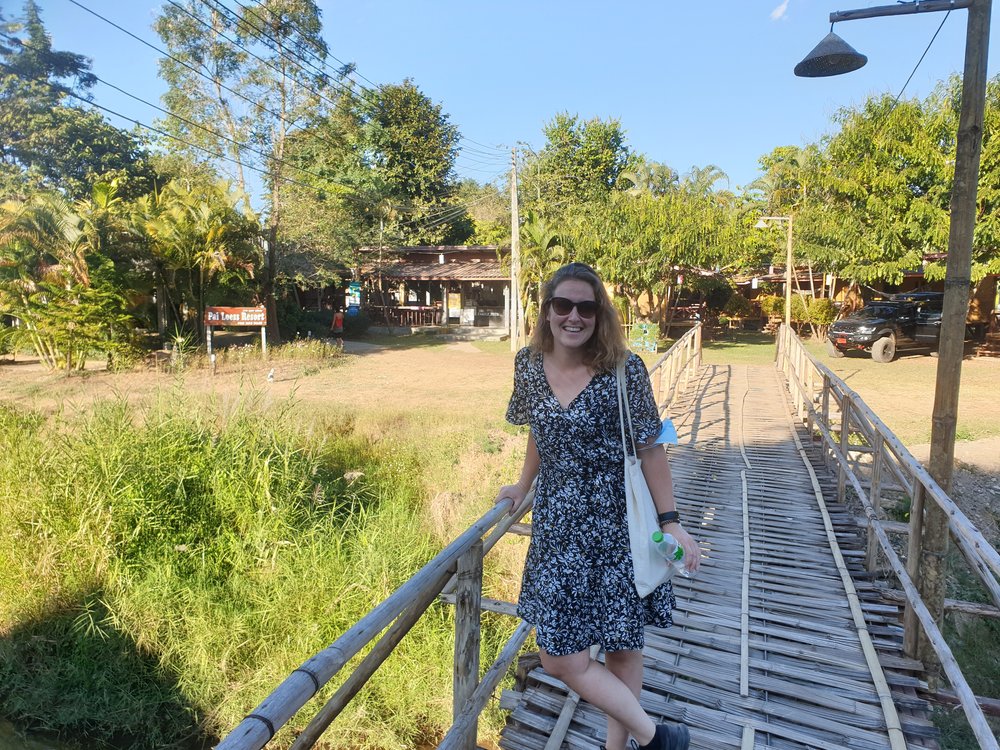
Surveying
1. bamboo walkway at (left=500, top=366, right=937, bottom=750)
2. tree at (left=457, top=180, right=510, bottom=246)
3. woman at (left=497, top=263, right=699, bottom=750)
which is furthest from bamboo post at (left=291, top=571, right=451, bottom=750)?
tree at (left=457, top=180, right=510, bottom=246)

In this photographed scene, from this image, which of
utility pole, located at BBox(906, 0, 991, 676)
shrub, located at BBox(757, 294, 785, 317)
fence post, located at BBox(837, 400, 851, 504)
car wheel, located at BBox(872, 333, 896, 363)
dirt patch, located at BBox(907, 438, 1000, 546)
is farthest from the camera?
shrub, located at BBox(757, 294, 785, 317)

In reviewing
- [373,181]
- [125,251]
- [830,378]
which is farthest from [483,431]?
[373,181]

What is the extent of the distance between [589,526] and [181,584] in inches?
198

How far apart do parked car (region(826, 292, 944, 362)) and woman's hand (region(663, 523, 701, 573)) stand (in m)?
17.3

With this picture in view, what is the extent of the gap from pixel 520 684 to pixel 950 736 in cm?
292

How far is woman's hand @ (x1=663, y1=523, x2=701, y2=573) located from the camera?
174 cm

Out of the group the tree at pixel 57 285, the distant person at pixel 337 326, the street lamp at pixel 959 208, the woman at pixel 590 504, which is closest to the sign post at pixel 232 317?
the tree at pixel 57 285

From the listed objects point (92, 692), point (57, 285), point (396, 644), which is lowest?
point (92, 692)

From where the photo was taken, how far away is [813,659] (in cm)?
296

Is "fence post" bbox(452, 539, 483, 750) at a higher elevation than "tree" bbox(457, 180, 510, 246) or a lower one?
lower

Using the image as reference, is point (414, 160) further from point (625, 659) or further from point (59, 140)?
point (625, 659)

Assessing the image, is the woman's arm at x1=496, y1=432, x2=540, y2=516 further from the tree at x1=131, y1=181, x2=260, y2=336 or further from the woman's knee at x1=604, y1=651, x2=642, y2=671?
the tree at x1=131, y1=181, x2=260, y2=336

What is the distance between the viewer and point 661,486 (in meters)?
1.80

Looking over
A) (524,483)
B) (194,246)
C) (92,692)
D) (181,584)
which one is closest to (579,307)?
(524,483)
